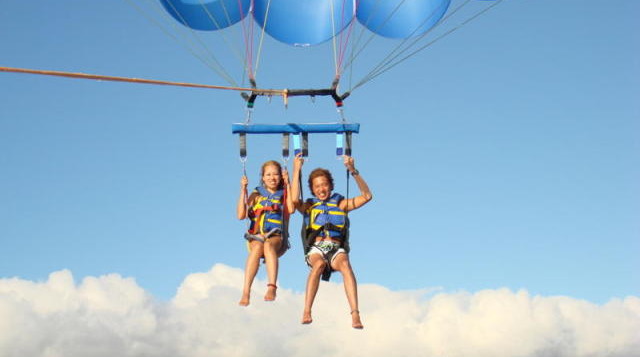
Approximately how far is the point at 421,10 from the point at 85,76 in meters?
7.55

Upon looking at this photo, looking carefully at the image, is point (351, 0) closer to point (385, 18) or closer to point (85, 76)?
point (385, 18)

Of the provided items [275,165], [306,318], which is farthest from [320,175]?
[306,318]

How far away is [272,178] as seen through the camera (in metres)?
12.4

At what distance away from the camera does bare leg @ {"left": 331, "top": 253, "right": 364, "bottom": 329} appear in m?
11.5

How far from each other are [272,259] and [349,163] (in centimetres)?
163

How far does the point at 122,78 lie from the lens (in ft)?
30.4

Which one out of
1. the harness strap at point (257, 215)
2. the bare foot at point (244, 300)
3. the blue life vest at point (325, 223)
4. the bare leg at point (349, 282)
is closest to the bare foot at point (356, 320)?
the bare leg at point (349, 282)

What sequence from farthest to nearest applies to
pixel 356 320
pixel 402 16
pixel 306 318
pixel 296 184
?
pixel 402 16 < pixel 296 184 < pixel 356 320 < pixel 306 318

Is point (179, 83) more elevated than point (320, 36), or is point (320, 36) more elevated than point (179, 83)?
point (320, 36)

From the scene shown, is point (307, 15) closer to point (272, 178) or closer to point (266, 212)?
point (272, 178)

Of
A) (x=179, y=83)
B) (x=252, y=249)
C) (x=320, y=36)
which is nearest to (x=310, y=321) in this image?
(x=252, y=249)

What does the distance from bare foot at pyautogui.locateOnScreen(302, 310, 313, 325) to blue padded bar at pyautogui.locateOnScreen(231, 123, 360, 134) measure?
8.26ft

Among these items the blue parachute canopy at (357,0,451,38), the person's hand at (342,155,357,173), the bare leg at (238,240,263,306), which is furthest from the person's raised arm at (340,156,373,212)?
the blue parachute canopy at (357,0,451,38)

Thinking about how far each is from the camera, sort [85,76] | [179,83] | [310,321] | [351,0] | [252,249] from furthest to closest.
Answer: [351,0], [252,249], [310,321], [179,83], [85,76]
